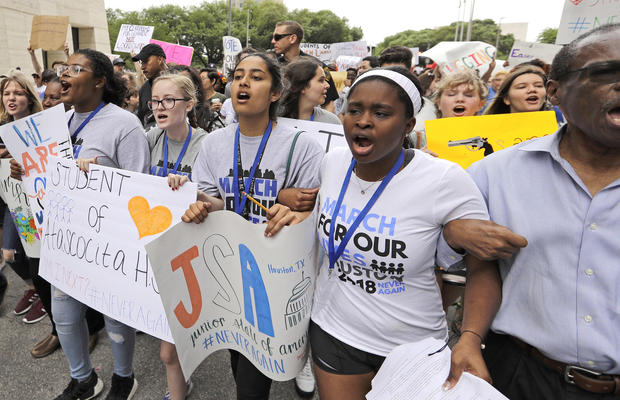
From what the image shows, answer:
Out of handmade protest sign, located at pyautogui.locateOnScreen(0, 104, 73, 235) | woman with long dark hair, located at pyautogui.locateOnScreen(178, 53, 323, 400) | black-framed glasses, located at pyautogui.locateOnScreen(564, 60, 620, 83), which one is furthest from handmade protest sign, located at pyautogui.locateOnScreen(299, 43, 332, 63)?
black-framed glasses, located at pyautogui.locateOnScreen(564, 60, 620, 83)

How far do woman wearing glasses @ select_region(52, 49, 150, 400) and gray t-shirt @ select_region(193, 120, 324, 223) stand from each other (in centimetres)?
68

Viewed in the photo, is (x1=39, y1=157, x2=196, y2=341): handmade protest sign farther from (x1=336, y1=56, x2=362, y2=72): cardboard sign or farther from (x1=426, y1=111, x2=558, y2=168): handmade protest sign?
(x1=336, y1=56, x2=362, y2=72): cardboard sign

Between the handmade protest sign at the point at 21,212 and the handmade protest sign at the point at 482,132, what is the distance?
3.07m

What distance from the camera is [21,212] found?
2.93m

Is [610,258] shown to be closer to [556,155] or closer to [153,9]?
[556,155]

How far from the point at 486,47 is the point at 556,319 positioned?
6.55 m

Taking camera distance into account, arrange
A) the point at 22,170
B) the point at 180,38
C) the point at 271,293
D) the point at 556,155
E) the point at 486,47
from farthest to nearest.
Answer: the point at 180,38, the point at 486,47, the point at 22,170, the point at 271,293, the point at 556,155

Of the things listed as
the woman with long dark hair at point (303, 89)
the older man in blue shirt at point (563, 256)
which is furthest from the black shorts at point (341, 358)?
the woman with long dark hair at point (303, 89)

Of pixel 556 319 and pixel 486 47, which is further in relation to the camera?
pixel 486 47

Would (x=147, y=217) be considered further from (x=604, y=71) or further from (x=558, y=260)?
(x=604, y=71)

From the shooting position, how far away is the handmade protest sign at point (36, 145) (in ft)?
8.02

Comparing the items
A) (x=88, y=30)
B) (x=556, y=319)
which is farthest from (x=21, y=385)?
(x=88, y=30)

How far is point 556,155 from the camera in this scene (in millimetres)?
1232

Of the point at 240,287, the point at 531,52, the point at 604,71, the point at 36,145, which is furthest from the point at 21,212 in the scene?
the point at 531,52
